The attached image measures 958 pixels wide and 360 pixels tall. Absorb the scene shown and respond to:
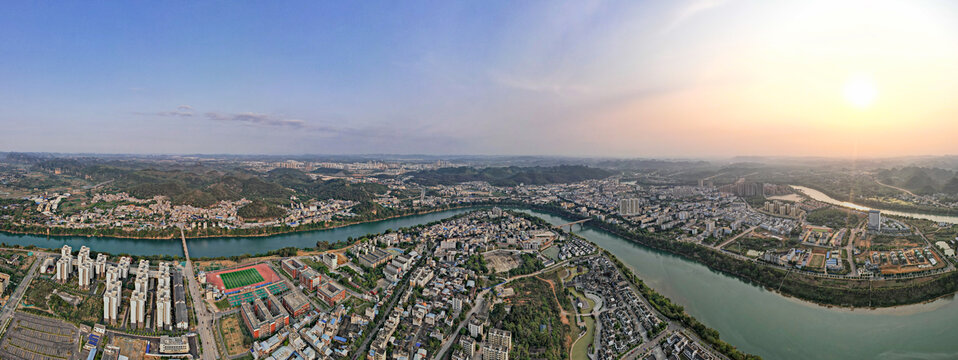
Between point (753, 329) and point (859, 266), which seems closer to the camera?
point (753, 329)

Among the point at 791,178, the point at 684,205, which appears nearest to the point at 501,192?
the point at 684,205

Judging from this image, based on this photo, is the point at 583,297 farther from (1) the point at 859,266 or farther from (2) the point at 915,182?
(2) the point at 915,182

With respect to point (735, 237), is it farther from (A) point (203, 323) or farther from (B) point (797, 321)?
(A) point (203, 323)

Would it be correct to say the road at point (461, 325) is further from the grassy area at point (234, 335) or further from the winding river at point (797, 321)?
the winding river at point (797, 321)

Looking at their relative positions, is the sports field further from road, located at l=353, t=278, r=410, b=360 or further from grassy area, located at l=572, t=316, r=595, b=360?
grassy area, located at l=572, t=316, r=595, b=360

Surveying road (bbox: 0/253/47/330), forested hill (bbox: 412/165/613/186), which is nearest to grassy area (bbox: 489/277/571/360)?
road (bbox: 0/253/47/330)

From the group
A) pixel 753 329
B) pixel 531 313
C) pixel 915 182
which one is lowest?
pixel 753 329

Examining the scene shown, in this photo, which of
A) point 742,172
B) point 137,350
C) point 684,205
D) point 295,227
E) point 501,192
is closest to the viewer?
point 137,350

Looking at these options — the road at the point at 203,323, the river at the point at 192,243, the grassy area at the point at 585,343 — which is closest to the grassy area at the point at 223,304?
the road at the point at 203,323

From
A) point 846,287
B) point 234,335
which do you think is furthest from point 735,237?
point 234,335
